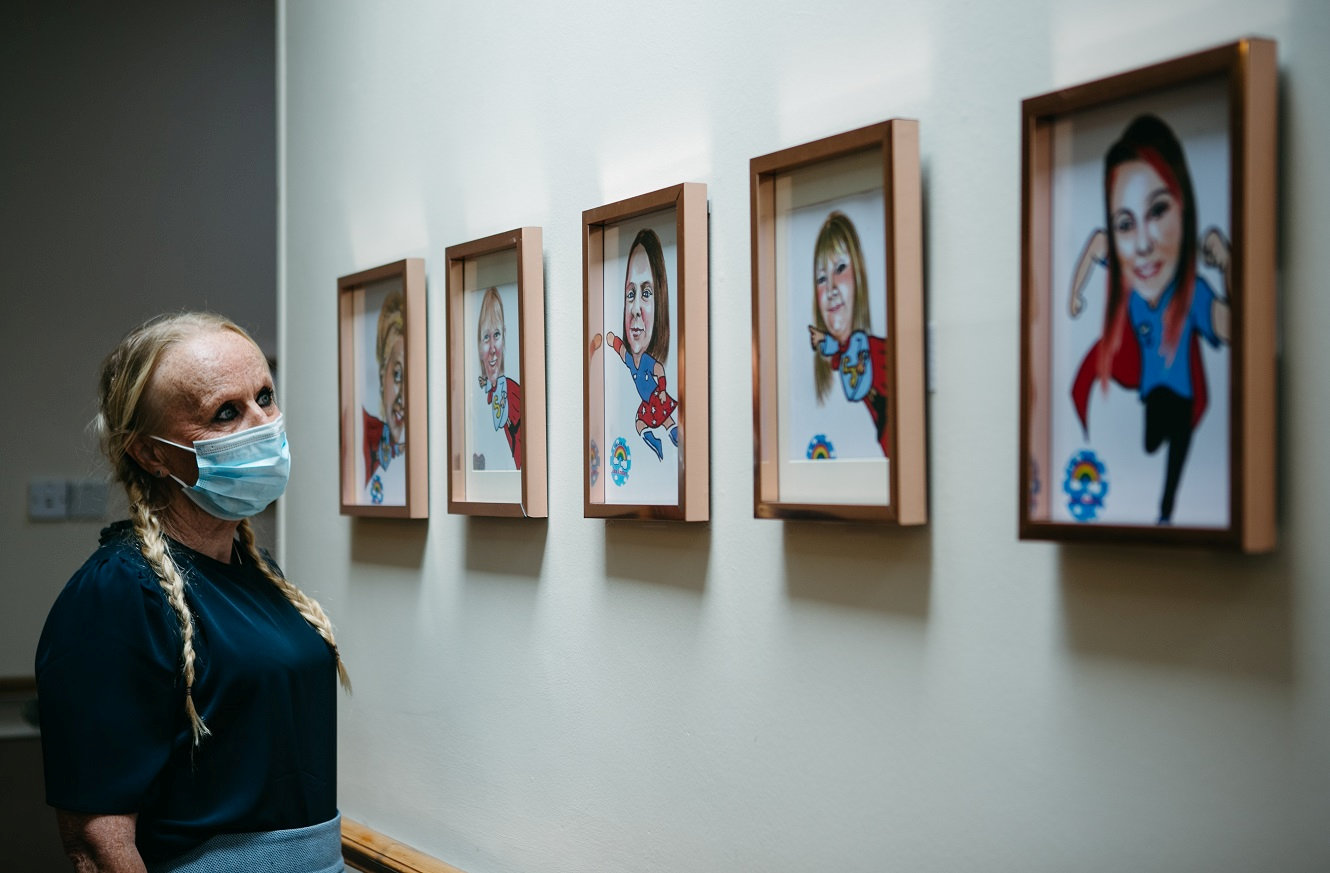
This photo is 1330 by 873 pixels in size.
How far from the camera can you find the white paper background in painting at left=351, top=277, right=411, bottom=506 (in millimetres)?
2232

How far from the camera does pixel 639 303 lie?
5.48 feet

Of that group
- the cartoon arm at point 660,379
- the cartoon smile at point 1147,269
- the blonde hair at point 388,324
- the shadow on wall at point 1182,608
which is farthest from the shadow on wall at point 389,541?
the cartoon smile at point 1147,269

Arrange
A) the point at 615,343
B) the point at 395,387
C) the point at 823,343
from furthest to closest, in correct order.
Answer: the point at 395,387 < the point at 615,343 < the point at 823,343

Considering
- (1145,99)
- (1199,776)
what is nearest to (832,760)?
(1199,776)

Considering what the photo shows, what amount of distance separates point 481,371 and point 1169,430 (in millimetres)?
1198

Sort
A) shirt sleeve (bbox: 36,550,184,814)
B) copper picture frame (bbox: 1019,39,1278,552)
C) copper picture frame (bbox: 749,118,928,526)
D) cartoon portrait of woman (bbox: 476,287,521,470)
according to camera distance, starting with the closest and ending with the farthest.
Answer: copper picture frame (bbox: 1019,39,1278,552) < copper picture frame (bbox: 749,118,928,526) < shirt sleeve (bbox: 36,550,184,814) < cartoon portrait of woman (bbox: 476,287,521,470)

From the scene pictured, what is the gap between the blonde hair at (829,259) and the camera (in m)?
1.33

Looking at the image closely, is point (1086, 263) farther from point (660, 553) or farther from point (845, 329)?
point (660, 553)

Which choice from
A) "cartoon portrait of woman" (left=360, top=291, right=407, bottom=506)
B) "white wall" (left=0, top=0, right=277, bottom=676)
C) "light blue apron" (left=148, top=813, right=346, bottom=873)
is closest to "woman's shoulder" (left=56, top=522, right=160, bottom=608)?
"light blue apron" (left=148, top=813, right=346, bottom=873)

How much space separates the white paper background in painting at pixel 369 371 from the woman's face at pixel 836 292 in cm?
106

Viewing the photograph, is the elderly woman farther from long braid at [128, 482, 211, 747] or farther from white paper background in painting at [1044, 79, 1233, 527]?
white paper background in painting at [1044, 79, 1233, 527]

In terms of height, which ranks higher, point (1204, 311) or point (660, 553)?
point (1204, 311)

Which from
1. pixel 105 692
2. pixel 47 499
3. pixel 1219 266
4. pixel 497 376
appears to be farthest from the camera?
pixel 47 499

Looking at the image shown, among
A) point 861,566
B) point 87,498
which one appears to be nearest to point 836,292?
point 861,566
